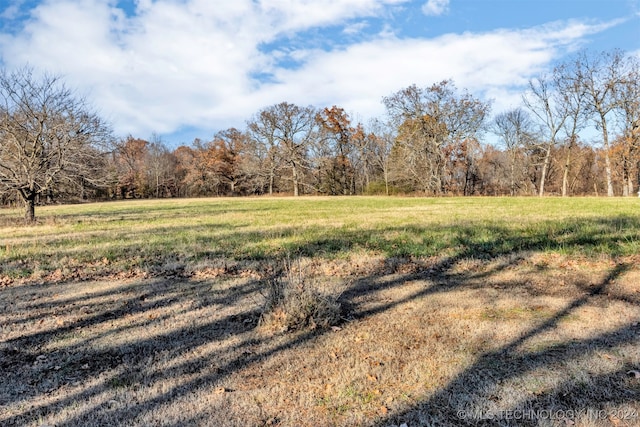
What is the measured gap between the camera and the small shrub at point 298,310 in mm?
4512

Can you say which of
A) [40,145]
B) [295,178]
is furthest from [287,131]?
[40,145]

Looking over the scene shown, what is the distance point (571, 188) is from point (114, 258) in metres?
51.5

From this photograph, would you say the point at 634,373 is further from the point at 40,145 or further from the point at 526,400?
the point at 40,145

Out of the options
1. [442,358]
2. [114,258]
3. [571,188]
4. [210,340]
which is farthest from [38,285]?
[571,188]

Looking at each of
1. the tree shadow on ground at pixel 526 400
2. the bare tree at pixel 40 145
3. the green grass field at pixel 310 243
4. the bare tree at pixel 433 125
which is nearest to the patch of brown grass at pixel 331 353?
the tree shadow on ground at pixel 526 400

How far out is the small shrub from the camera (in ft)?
14.8

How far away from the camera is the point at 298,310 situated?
14.8ft

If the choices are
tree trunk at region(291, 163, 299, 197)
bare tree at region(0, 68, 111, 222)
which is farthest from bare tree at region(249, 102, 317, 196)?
bare tree at region(0, 68, 111, 222)

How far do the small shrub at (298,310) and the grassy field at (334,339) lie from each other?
0.08ft

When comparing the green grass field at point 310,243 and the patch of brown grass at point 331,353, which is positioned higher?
the green grass field at point 310,243

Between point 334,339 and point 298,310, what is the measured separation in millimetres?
588

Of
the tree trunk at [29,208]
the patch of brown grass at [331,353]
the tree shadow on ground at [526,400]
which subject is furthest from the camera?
the tree trunk at [29,208]

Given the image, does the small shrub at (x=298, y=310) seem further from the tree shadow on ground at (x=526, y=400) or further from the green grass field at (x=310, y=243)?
the green grass field at (x=310, y=243)

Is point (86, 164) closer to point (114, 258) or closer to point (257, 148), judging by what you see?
point (114, 258)
